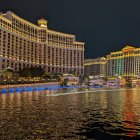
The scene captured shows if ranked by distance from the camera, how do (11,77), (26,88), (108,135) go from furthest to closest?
(11,77) < (26,88) < (108,135)

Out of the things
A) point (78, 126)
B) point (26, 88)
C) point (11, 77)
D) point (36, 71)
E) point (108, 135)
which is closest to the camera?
point (108, 135)

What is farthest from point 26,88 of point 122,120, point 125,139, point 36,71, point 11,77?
point 125,139

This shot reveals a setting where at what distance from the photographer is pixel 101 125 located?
117ft

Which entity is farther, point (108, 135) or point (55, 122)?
point (55, 122)

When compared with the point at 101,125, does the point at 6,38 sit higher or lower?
higher

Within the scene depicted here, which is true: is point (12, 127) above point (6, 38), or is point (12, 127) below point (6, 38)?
below

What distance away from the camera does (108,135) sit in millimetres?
30016

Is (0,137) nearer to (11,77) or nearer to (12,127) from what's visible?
(12,127)

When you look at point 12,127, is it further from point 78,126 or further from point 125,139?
point 125,139

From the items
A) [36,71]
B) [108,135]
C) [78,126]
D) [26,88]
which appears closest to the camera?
[108,135]

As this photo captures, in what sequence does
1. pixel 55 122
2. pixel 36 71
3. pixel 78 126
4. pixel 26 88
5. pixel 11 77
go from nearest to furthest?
pixel 78 126 → pixel 55 122 → pixel 26 88 → pixel 11 77 → pixel 36 71

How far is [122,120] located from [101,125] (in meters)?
4.69

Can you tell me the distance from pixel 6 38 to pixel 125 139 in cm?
17805

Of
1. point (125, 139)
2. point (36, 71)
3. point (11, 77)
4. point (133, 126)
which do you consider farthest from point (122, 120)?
point (36, 71)
